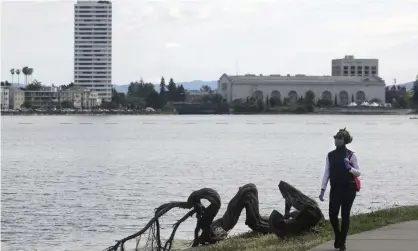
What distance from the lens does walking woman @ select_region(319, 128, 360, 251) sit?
45.7ft

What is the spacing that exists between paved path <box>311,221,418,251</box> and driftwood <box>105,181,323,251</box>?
145 centimetres

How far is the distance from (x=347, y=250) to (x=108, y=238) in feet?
41.5

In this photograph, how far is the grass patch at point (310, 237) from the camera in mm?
15669

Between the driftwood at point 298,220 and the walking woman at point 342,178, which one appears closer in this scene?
the walking woman at point 342,178

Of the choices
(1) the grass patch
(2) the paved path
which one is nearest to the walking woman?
(2) the paved path

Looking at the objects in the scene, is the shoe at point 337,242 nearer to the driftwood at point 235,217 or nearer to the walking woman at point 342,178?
the walking woman at point 342,178

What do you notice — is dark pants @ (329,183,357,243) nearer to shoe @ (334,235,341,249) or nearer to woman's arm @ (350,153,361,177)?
shoe @ (334,235,341,249)

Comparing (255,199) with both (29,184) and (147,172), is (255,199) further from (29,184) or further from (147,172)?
(147,172)

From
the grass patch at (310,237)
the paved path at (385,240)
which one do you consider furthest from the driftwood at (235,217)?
the paved path at (385,240)

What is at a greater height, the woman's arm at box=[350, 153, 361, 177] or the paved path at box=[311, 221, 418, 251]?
the woman's arm at box=[350, 153, 361, 177]

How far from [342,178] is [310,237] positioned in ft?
9.92

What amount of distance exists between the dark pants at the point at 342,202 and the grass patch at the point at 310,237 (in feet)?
2.61

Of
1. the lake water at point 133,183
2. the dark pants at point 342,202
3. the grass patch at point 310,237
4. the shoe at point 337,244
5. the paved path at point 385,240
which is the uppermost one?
the dark pants at point 342,202

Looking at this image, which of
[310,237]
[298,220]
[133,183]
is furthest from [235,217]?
[133,183]
